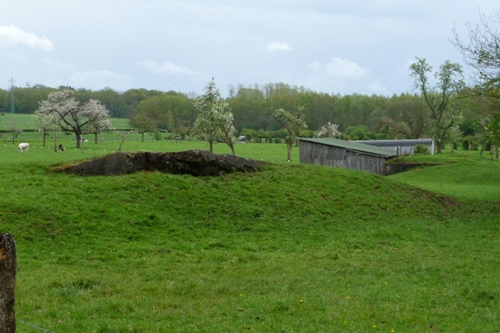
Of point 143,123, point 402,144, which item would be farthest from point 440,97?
point 143,123

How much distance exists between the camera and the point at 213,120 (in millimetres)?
62094

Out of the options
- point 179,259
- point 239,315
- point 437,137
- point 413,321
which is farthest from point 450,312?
point 437,137

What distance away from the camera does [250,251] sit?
49.9ft

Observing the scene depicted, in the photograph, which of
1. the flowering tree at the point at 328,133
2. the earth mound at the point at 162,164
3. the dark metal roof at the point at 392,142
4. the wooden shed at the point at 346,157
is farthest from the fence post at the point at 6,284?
the flowering tree at the point at 328,133

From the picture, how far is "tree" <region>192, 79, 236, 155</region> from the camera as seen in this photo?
6212cm

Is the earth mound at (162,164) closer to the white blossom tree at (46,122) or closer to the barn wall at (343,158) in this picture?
the barn wall at (343,158)

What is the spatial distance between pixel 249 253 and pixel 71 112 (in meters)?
78.9

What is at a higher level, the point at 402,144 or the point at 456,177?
the point at 402,144

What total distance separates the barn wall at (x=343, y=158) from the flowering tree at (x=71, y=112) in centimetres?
4929

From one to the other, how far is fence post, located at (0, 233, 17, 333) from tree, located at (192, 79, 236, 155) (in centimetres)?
5632

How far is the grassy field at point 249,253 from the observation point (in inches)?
335

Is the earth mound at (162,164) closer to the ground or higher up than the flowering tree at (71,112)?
closer to the ground

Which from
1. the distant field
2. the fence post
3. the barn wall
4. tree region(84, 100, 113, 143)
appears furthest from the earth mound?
the distant field

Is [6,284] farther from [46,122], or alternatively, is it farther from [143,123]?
[143,123]
